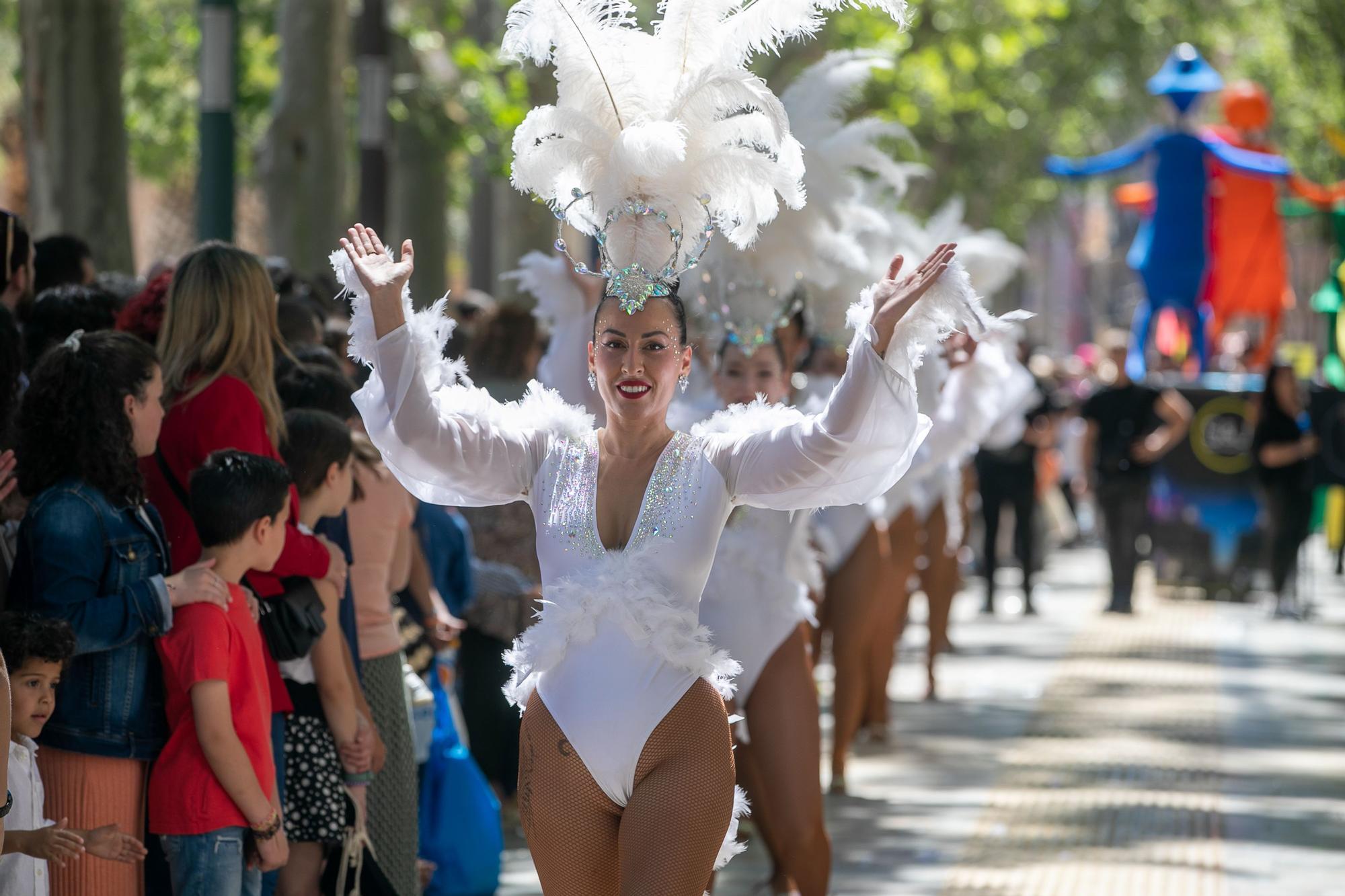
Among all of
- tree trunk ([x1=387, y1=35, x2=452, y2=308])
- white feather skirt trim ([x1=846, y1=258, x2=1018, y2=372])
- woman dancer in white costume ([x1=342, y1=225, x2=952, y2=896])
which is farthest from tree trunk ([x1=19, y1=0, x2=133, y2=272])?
tree trunk ([x1=387, y1=35, x2=452, y2=308])

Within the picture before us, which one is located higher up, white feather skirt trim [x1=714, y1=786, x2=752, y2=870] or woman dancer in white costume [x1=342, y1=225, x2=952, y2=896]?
woman dancer in white costume [x1=342, y1=225, x2=952, y2=896]

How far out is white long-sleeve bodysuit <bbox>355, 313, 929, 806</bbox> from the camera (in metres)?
4.14

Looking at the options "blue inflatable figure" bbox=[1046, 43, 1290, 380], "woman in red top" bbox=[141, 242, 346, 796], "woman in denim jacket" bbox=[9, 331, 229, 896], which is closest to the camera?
"woman in denim jacket" bbox=[9, 331, 229, 896]

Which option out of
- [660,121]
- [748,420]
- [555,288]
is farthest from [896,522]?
[660,121]

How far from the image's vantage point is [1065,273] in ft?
264

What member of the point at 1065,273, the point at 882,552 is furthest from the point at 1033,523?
the point at 1065,273

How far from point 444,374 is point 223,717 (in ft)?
3.19

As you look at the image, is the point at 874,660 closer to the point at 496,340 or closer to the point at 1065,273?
the point at 496,340

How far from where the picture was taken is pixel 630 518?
4332 millimetres

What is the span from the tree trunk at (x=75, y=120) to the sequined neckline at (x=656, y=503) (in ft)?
18.6

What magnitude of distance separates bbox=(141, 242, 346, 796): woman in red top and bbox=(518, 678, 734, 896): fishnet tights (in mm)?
1080

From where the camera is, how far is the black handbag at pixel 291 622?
16.5ft

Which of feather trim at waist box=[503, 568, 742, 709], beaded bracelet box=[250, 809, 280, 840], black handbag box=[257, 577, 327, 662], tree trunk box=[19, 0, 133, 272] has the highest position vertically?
tree trunk box=[19, 0, 133, 272]

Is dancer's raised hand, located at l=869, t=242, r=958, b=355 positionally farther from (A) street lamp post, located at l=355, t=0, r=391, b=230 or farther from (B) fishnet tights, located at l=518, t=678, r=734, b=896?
(A) street lamp post, located at l=355, t=0, r=391, b=230
